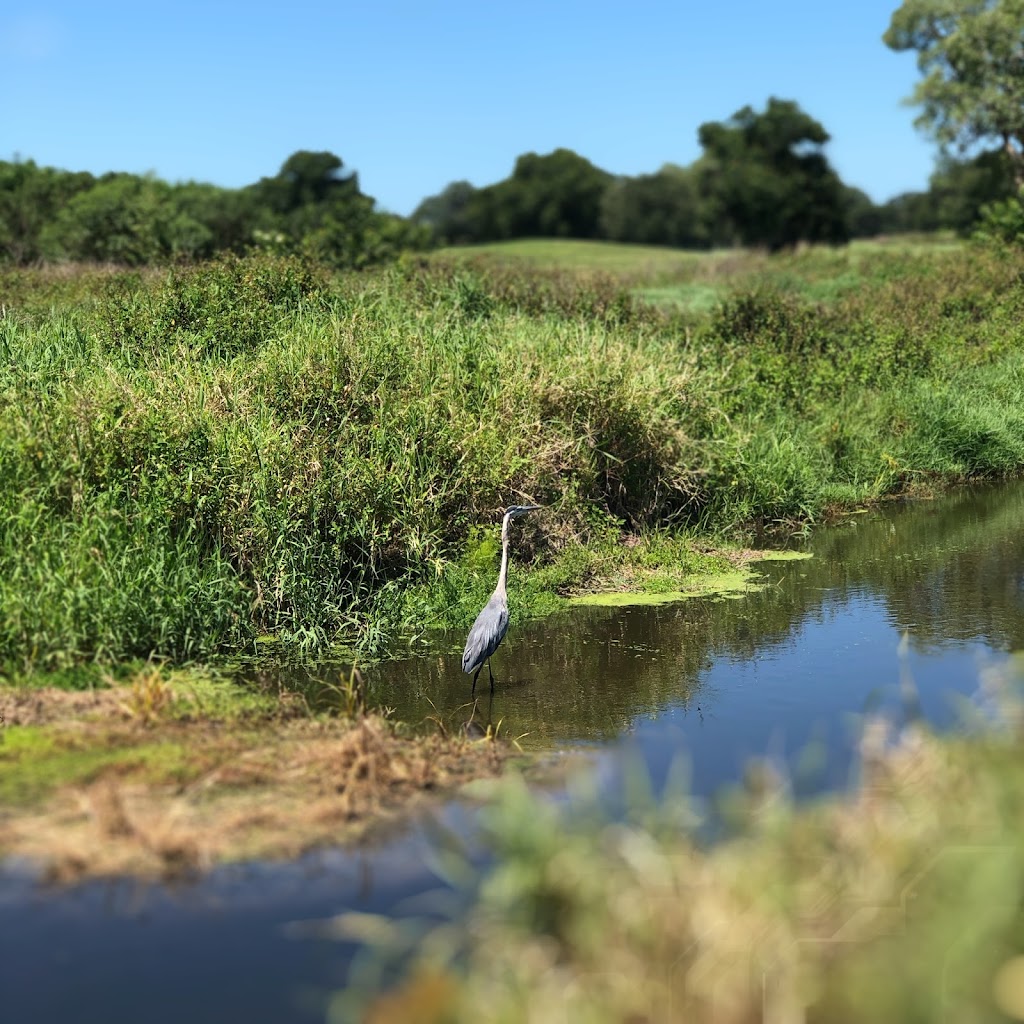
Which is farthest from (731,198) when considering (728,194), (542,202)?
(542,202)

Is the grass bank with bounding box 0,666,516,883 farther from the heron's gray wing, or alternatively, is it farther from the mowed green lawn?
the mowed green lawn

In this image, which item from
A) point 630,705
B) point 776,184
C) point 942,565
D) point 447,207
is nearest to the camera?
point 630,705

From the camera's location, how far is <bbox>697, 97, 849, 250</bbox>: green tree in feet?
219

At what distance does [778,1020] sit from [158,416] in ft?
24.3

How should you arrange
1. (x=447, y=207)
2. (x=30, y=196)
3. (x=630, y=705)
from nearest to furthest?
(x=630, y=705), (x=30, y=196), (x=447, y=207)

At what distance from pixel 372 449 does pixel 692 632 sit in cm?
312

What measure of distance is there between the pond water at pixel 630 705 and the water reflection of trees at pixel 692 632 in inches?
1.0

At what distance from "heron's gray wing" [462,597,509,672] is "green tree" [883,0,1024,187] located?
144 ft

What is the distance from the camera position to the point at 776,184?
6612 centimetres

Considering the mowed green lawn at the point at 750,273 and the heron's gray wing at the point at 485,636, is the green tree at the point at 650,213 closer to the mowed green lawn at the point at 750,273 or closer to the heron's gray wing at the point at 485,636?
the mowed green lawn at the point at 750,273

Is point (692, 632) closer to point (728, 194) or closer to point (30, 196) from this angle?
point (30, 196)

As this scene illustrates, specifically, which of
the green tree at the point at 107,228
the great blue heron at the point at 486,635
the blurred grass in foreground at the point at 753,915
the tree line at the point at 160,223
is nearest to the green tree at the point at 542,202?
the tree line at the point at 160,223

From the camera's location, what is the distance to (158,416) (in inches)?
396

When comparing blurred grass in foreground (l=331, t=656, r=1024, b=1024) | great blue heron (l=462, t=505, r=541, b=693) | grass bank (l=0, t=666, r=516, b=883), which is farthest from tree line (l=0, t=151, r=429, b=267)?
blurred grass in foreground (l=331, t=656, r=1024, b=1024)
